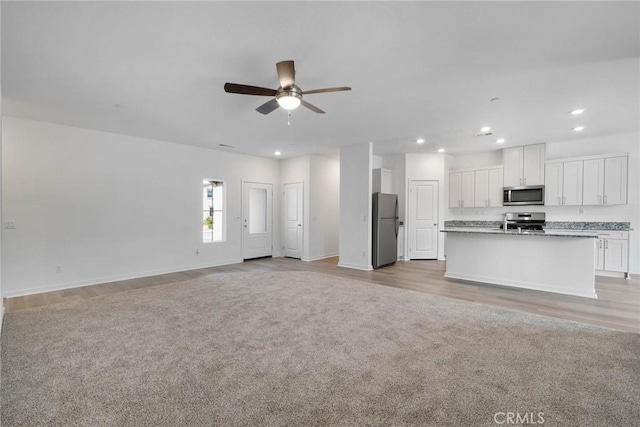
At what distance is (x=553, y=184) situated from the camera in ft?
20.1

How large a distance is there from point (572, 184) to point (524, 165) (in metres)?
0.94

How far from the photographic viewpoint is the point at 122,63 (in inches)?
111

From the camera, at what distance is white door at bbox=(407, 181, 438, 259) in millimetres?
7602

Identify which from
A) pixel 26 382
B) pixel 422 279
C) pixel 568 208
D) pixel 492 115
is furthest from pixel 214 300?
pixel 568 208

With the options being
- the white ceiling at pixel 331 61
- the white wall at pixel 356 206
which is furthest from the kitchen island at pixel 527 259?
the white ceiling at pixel 331 61

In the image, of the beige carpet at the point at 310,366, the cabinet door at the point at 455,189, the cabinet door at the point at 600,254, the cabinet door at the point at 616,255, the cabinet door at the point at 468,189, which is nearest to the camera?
the beige carpet at the point at 310,366

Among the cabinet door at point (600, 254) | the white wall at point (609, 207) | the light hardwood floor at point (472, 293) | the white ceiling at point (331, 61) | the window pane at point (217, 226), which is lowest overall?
the light hardwood floor at point (472, 293)

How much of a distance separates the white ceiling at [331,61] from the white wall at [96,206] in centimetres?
56

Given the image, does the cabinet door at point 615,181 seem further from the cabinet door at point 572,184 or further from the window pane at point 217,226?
the window pane at point 217,226

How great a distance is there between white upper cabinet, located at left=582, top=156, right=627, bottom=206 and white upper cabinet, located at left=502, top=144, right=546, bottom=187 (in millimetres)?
749

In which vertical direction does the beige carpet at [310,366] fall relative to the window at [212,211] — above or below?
below

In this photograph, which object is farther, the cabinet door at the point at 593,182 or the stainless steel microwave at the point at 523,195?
the stainless steel microwave at the point at 523,195

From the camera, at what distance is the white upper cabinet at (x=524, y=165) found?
6246mm

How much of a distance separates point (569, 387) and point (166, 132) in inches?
248
